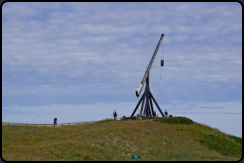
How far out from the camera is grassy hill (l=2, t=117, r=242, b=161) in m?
21.6

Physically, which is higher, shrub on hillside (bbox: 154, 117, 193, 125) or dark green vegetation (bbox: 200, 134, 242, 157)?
shrub on hillside (bbox: 154, 117, 193, 125)

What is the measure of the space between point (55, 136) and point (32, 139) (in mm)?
2662

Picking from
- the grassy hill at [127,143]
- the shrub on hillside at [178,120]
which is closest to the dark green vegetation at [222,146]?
the grassy hill at [127,143]

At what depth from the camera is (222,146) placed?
30312 mm

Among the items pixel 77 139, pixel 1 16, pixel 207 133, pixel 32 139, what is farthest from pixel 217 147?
pixel 1 16

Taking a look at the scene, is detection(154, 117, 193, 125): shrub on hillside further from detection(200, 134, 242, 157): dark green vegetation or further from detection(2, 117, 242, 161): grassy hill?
detection(200, 134, 242, 157): dark green vegetation

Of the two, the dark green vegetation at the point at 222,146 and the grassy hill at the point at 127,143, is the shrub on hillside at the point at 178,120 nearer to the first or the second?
the grassy hill at the point at 127,143

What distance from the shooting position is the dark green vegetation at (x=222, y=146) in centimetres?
2887

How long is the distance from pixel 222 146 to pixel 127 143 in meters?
11.9

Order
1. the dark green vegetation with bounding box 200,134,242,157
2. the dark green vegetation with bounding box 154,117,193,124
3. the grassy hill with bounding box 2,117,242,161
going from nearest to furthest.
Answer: the grassy hill with bounding box 2,117,242,161, the dark green vegetation with bounding box 200,134,242,157, the dark green vegetation with bounding box 154,117,193,124

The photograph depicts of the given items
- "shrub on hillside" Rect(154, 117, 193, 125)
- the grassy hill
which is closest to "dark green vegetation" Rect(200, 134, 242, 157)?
the grassy hill

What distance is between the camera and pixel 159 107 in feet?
129

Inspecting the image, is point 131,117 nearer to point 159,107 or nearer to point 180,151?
point 159,107

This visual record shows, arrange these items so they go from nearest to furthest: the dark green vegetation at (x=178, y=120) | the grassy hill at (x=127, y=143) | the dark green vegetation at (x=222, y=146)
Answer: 1. the grassy hill at (x=127, y=143)
2. the dark green vegetation at (x=222, y=146)
3. the dark green vegetation at (x=178, y=120)
